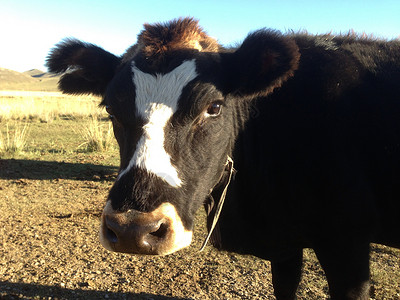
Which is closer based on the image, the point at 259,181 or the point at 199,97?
the point at 199,97

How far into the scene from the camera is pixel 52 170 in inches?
316

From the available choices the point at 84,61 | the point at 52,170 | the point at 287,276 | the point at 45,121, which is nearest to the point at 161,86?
the point at 84,61

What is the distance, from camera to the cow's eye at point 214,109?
221 cm

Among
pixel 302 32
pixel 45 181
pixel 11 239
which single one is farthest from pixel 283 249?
pixel 45 181

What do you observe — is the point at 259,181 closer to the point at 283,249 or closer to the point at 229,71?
the point at 283,249

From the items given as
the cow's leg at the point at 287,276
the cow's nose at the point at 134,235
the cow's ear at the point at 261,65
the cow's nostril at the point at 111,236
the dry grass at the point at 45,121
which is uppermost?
the cow's ear at the point at 261,65

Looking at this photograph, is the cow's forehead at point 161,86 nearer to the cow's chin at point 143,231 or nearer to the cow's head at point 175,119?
the cow's head at point 175,119

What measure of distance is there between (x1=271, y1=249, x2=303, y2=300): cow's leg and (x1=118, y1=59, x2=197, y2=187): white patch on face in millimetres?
1882

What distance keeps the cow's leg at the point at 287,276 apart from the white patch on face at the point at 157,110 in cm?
188

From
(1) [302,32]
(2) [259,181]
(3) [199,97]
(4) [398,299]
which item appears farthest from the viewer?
(4) [398,299]

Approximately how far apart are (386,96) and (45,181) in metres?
6.99

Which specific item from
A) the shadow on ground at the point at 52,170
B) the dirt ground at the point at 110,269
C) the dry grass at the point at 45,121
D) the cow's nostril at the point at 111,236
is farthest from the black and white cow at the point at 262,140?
the dry grass at the point at 45,121

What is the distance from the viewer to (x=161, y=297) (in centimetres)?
341

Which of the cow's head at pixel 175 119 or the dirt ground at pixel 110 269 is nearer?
the cow's head at pixel 175 119
